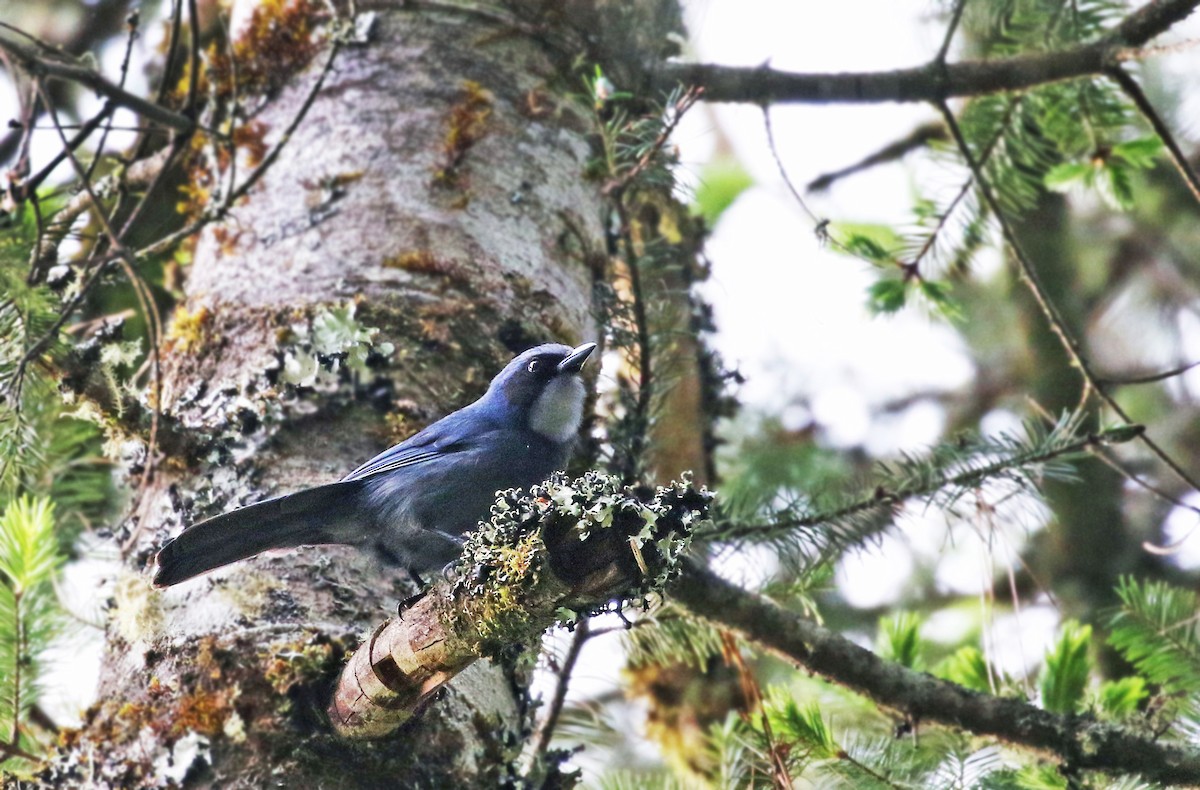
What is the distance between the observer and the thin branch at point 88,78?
2639 millimetres

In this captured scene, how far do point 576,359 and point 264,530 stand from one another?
948 millimetres

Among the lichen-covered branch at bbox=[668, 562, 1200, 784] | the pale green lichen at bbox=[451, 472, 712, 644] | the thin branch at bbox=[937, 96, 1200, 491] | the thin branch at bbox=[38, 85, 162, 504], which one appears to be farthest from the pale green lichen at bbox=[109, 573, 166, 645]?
the thin branch at bbox=[937, 96, 1200, 491]

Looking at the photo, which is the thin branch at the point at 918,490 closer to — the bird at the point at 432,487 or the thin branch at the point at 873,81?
the bird at the point at 432,487

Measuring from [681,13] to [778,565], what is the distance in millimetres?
2002

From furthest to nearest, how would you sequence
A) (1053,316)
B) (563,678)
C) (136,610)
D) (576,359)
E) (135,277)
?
(1053,316)
(563,678)
(576,359)
(136,610)
(135,277)

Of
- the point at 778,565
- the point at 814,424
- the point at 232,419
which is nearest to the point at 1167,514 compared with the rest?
the point at 814,424

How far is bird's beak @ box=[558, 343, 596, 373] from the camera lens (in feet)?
10.5

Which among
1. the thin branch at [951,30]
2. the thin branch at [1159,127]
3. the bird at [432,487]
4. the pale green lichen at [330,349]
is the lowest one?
the bird at [432,487]

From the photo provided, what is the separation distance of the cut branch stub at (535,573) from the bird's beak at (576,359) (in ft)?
3.19

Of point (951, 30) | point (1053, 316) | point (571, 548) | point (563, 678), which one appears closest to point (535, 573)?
point (571, 548)

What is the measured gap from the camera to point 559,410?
349cm

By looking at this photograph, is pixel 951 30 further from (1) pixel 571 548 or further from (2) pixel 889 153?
(1) pixel 571 548

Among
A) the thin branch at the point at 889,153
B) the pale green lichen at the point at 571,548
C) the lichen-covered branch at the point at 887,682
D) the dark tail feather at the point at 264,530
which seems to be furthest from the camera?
the thin branch at the point at 889,153

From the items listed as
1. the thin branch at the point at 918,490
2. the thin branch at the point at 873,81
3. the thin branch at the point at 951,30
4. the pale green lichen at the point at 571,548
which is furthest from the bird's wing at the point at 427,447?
the thin branch at the point at 951,30
